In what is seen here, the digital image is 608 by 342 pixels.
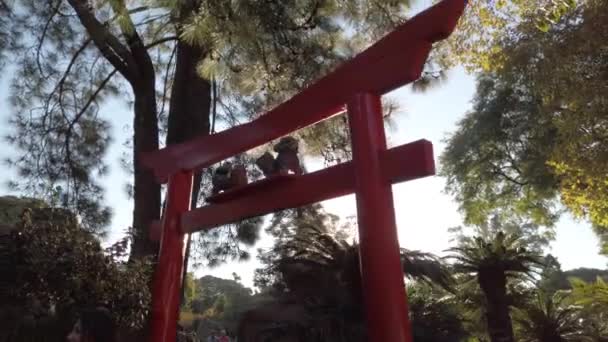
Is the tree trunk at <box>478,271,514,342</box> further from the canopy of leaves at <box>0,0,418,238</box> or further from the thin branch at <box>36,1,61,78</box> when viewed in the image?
the thin branch at <box>36,1,61,78</box>

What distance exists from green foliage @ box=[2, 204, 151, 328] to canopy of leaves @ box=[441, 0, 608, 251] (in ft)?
26.3

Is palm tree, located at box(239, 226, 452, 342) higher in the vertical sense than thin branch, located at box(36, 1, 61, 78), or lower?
lower

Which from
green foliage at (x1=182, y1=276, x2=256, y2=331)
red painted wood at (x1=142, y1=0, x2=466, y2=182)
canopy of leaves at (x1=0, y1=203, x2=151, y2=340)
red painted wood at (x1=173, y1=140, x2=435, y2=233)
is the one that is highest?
green foliage at (x1=182, y1=276, x2=256, y2=331)

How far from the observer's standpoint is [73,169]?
6.13 metres

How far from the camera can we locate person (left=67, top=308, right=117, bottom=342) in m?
3.04

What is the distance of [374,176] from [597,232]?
17.6 metres

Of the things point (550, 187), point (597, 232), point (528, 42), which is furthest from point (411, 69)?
point (597, 232)

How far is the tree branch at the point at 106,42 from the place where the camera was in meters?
4.61

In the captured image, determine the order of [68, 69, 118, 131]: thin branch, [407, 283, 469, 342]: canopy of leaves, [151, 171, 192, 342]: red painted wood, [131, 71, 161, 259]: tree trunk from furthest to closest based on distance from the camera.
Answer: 1. [68, 69, 118, 131]: thin branch
2. [407, 283, 469, 342]: canopy of leaves
3. [131, 71, 161, 259]: tree trunk
4. [151, 171, 192, 342]: red painted wood

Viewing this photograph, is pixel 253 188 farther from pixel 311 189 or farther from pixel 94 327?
pixel 94 327

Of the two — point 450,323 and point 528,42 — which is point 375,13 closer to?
point 450,323

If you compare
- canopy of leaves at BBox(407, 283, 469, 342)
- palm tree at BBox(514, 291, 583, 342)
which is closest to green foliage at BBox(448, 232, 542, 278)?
palm tree at BBox(514, 291, 583, 342)

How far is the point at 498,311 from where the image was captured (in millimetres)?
6703

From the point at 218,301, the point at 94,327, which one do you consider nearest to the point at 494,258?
the point at 94,327
